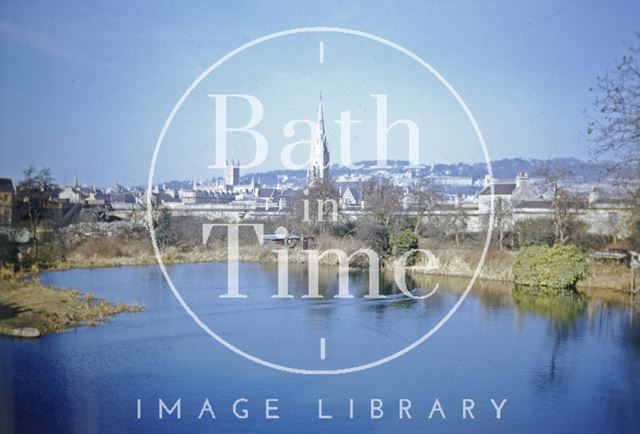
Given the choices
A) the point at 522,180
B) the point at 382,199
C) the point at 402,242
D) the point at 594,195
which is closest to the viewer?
the point at 594,195

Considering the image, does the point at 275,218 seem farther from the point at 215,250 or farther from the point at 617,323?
the point at 617,323

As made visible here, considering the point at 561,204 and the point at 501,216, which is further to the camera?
the point at 501,216

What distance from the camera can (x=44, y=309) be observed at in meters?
5.11

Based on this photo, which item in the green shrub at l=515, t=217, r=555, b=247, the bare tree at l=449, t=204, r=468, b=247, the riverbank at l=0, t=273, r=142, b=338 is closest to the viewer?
the riverbank at l=0, t=273, r=142, b=338

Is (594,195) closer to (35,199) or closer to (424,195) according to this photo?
(424,195)

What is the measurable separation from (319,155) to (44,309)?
12.6ft

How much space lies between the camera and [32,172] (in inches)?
233

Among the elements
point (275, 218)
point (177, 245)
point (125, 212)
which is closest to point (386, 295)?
point (275, 218)

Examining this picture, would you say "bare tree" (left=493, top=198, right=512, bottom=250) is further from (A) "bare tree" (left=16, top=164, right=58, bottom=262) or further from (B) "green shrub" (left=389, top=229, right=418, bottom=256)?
(A) "bare tree" (left=16, top=164, right=58, bottom=262)

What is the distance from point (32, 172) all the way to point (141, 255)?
258 cm

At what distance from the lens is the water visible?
354 centimetres

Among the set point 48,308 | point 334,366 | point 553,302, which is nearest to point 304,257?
point 553,302

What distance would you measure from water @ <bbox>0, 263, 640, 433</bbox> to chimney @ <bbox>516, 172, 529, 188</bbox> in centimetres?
245

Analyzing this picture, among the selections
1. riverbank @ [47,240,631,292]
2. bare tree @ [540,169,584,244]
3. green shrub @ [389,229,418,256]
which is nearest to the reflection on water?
riverbank @ [47,240,631,292]
